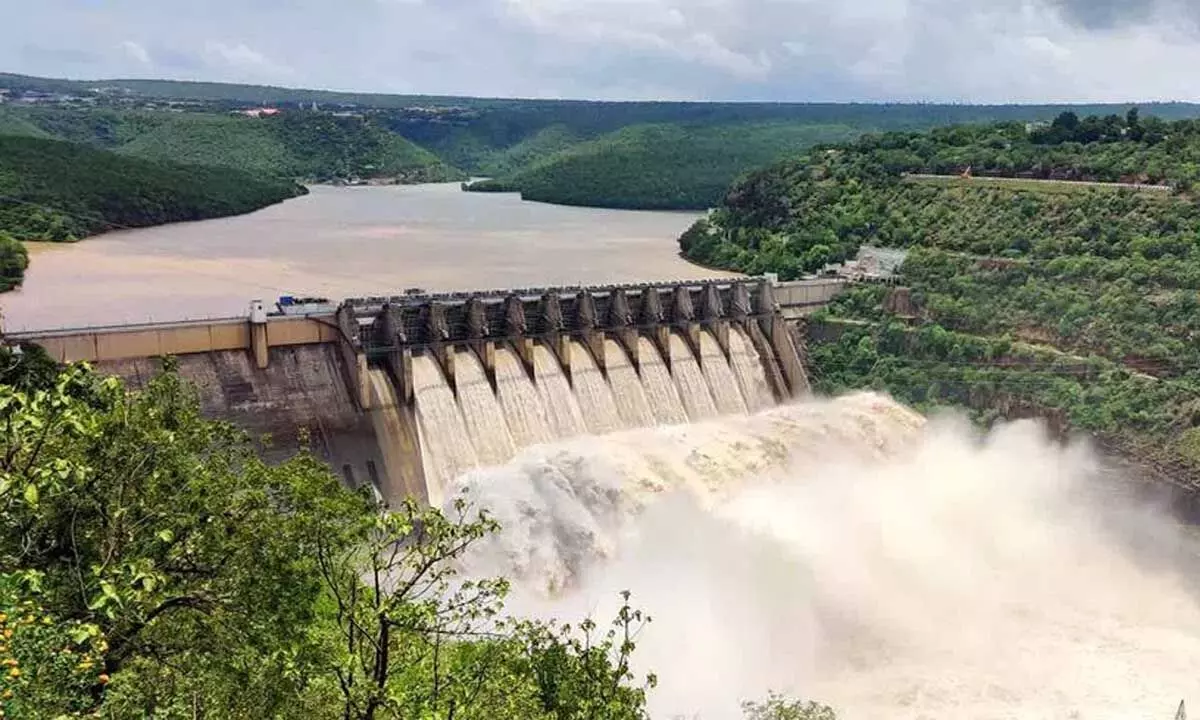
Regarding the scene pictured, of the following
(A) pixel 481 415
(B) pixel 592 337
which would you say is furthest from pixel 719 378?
(A) pixel 481 415

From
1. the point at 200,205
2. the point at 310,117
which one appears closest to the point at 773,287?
the point at 200,205

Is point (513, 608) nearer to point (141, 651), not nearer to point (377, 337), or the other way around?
point (377, 337)

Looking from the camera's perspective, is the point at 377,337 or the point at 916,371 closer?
the point at 377,337

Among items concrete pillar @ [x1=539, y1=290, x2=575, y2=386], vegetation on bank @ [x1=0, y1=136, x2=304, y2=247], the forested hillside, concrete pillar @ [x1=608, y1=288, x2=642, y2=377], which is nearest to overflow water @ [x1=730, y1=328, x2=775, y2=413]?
concrete pillar @ [x1=608, y1=288, x2=642, y2=377]

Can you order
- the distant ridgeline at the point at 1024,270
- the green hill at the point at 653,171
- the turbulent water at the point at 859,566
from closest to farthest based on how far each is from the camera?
the turbulent water at the point at 859,566 < the distant ridgeline at the point at 1024,270 < the green hill at the point at 653,171

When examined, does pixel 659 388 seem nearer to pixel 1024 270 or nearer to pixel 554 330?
pixel 554 330

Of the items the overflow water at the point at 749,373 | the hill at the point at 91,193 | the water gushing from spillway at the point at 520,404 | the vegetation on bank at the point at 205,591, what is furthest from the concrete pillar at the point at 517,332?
the hill at the point at 91,193

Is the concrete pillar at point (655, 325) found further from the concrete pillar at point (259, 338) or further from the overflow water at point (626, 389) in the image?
the concrete pillar at point (259, 338)
